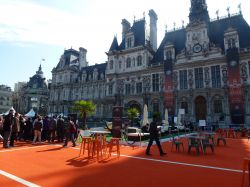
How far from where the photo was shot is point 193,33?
3319 cm

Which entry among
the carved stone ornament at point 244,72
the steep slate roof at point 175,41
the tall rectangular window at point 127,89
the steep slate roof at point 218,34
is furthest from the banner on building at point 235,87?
the tall rectangular window at point 127,89

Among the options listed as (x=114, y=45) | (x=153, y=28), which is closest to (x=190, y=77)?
(x=153, y=28)

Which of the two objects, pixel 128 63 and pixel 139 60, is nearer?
pixel 139 60

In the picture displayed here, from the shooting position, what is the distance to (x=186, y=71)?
Result: 106ft

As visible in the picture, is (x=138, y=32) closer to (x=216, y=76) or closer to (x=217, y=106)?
(x=216, y=76)

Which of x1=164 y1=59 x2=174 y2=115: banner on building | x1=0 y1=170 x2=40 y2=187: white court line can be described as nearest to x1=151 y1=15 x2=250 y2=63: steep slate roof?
x1=164 y1=59 x2=174 y2=115: banner on building

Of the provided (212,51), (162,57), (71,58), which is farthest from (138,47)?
(71,58)

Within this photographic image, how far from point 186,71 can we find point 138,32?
579 inches

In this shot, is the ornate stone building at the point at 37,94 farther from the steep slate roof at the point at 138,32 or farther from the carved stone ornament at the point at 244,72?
the carved stone ornament at the point at 244,72

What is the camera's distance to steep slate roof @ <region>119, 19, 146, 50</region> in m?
39.4

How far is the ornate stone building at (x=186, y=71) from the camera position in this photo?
28.1m

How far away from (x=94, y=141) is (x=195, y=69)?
26878 millimetres

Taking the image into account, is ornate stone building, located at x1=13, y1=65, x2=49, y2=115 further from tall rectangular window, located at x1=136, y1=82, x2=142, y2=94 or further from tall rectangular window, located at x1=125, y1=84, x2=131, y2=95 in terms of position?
tall rectangular window, located at x1=136, y1=82, x2=142, y2=94

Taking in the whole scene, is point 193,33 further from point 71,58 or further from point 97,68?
point 71,58
